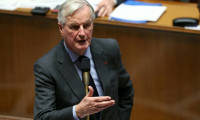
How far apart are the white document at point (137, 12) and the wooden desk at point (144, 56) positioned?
4cm

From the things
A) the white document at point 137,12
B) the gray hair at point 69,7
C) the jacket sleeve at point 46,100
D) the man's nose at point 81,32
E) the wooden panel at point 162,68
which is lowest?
the wooden panel at point 162,68

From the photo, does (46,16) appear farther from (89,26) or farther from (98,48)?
(89,26)

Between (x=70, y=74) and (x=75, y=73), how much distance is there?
0.02 m

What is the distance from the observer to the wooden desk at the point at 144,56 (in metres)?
1.68

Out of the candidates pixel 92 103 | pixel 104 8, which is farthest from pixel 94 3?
pixel 92 103

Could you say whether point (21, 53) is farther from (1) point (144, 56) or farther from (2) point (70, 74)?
(2) point (70, 74)

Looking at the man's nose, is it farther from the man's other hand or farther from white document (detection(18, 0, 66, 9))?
white document (detection(18, 0, 66, 9))

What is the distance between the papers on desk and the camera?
5.55 feet

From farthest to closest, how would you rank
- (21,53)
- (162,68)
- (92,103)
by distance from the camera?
(21,53)
(162,68)
(92,103)

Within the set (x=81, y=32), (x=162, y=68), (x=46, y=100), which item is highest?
(x=81, y=32)

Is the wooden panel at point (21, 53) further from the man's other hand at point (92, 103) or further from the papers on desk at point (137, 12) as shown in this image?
the man's other hand at point (92, 103)

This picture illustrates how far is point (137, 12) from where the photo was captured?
1.77 metres

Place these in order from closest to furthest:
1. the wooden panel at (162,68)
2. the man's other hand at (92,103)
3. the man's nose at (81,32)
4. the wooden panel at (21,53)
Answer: the man's other hand at (92,103) → the man's nose at (81,32) → the wooden panel at (162,68) → the wooden panel at (21,53)

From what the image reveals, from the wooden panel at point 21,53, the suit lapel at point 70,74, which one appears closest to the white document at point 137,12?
the wooden panel at point 21,53
